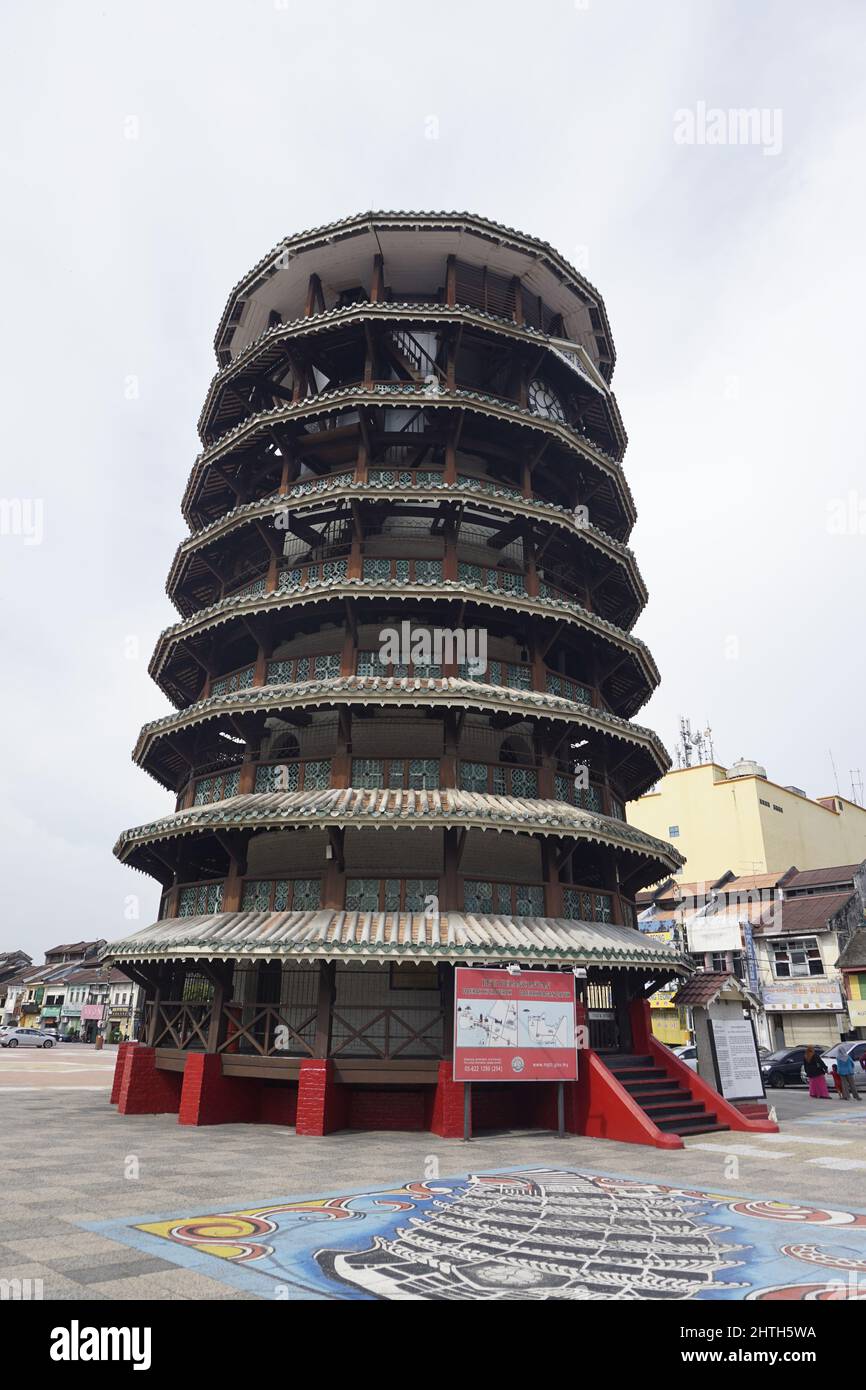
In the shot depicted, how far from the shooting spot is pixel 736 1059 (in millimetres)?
20984

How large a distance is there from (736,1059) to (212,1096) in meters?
12.5

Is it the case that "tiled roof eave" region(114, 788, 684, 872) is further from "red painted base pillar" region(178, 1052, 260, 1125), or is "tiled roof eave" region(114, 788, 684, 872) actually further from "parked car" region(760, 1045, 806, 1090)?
"parked car" region(760, 1045, 806, 1090)

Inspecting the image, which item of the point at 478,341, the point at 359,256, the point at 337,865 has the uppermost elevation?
the point at 359,256

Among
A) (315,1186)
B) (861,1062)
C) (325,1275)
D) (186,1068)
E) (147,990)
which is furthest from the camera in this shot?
(861,1062)

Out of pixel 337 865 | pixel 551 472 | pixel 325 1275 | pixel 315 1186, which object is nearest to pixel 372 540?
pixel 551 472

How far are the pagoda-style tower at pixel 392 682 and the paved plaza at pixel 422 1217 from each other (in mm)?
3364

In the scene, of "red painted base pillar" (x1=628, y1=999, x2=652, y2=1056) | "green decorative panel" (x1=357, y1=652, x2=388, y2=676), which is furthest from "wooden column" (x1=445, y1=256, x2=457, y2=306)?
"red painted base pillar" (x1=628, y1=999, x2=652, y2=1056)

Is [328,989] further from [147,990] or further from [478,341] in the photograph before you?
[478,341]

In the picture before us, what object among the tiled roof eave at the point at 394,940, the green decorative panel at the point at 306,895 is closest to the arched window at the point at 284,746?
the green decorative panel at the point at 306,895

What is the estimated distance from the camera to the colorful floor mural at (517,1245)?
6.73 meters

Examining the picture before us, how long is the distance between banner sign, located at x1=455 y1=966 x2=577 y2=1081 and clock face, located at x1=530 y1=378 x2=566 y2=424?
17497 millimetres

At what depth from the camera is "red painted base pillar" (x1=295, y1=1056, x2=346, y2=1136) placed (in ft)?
53.6
